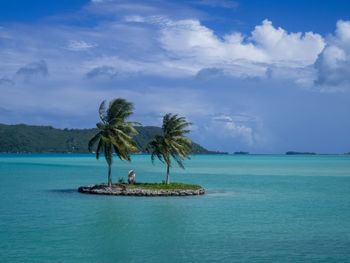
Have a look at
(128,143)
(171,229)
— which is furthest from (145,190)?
(171,229)

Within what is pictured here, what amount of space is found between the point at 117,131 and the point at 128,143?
1.84 meters

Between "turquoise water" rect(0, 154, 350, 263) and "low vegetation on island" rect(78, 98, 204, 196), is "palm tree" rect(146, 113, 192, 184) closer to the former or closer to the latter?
"low vegetation on island" rect(78, 98, 204, 196)

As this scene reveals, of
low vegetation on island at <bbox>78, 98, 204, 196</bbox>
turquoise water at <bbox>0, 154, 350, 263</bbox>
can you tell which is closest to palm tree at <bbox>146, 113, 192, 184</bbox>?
low vegetation on island at <bbox>78, 98, 204, 196</bbox>

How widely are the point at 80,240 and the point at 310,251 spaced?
42.8ft

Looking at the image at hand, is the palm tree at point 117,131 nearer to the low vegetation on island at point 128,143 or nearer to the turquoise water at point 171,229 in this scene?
the low vegetation on island at point 128,143

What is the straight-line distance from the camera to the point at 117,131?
47875 mm

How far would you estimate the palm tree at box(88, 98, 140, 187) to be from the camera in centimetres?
4759

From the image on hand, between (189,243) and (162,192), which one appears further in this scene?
(162,192)

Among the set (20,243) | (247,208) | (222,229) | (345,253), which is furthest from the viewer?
(247,208)

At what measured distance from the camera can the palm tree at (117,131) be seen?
156ft

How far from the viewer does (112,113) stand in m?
48.2

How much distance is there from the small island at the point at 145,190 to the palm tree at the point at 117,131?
1390 mm

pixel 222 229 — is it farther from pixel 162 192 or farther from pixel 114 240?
pixel 162 192

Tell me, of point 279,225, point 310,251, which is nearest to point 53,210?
point 279,225
